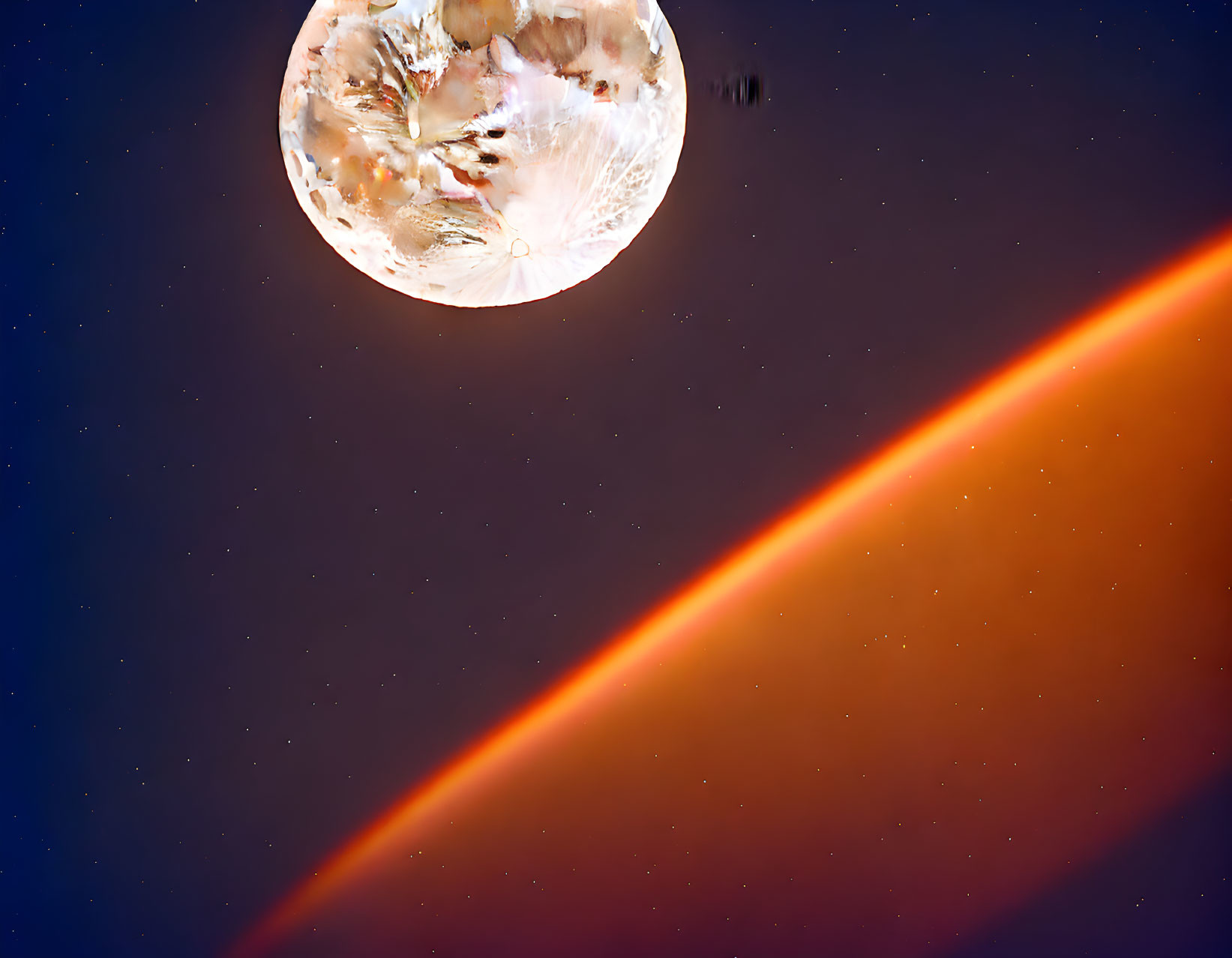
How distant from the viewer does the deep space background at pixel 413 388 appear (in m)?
1.84

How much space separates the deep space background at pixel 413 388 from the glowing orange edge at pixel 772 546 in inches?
1.9

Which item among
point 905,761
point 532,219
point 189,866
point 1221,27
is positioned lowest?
point 905,761

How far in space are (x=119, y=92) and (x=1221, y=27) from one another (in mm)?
2731

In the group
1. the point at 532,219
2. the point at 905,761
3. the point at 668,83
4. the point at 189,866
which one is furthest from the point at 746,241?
the point at 189,866

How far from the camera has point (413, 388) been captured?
1.90 metres

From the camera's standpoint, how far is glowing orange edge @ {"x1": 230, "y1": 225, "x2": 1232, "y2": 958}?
1.92m

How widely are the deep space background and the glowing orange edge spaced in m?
0.05

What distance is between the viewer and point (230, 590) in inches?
76.6

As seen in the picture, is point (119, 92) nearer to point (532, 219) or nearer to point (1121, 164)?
point (532, 219)

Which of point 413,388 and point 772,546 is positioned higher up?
point 413,388

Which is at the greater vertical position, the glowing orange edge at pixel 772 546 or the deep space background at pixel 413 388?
the deep space background at pixel 413 388

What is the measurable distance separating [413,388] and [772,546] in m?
1.01

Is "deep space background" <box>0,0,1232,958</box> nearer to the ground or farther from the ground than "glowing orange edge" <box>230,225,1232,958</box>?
farther from the ground

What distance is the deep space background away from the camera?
6.04 feet
